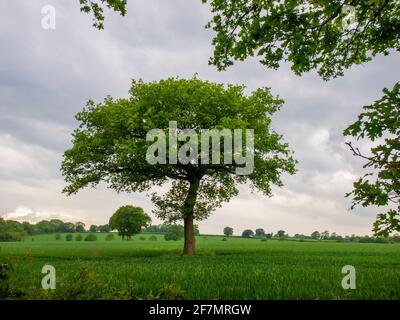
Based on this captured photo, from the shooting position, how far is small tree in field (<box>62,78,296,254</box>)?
28906 millimetres

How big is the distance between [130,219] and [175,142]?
6799 centimetres

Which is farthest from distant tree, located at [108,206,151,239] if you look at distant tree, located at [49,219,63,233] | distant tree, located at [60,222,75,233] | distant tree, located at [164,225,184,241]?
distant tree, located at [49,219,63,233]

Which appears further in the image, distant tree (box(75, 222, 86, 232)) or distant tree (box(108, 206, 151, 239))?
distant tree (box(75, 222, 86, 232))

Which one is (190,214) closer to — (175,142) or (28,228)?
(175,142)

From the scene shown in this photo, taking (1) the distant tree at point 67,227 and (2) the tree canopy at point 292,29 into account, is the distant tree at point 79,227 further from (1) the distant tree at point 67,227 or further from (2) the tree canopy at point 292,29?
(2) the tree canopy at point 292,29

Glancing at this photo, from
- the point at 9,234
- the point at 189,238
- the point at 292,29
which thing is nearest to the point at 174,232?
the point at 9,234

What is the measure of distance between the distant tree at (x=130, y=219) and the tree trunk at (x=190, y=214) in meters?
60.0

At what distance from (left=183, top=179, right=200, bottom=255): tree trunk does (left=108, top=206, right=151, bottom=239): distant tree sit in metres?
60.0

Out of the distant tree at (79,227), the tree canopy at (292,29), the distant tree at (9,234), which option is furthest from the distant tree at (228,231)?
the tree canopy at (292,29)

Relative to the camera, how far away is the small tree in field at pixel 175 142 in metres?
28.9

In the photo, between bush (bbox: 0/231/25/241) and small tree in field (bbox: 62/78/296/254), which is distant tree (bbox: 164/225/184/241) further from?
small tree in field (bbox: 62/78/296/254)

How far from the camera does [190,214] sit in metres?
32.8
